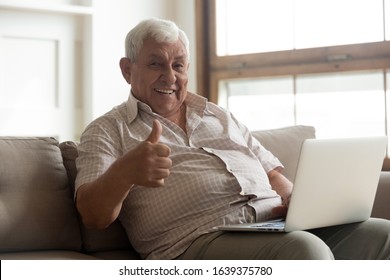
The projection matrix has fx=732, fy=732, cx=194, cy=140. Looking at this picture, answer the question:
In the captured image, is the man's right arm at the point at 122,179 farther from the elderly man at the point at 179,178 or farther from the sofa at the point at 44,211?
the sofa at the point at 44,211

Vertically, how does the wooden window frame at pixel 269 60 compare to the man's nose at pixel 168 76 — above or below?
above

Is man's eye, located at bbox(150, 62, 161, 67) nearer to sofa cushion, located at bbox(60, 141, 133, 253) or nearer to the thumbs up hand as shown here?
sofa cushion, located at bbox(60, 141, 133, 253)

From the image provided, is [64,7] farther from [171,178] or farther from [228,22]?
[171,178]

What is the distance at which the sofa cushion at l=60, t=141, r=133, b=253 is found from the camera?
7.01ft

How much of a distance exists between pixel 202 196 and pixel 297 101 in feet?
5.58

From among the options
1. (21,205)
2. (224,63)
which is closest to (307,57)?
(224,63)

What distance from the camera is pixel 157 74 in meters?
2.24

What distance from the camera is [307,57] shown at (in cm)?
357

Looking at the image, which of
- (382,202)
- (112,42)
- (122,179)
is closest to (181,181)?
(122,179)

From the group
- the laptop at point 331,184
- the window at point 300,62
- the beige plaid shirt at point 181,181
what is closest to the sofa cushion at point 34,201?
the beige plaid shirt at point 181,181

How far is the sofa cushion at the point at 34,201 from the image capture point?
2016 millimetres

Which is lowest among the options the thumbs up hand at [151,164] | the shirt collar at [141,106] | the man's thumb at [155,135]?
the thumbs up hand at [151,164]

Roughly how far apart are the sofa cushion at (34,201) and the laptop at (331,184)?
1.59 ft

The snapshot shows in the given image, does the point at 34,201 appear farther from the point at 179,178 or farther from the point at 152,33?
the point at 152,33
